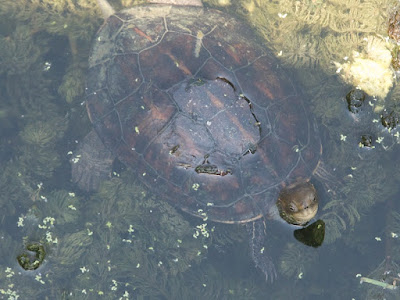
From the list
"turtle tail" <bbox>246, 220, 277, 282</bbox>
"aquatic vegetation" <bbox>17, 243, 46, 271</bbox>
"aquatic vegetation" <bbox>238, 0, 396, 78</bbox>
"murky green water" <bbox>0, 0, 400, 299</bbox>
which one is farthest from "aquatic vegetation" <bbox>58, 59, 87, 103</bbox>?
"turtle tail" <bbox>246, 220, 277, 282</bbox>

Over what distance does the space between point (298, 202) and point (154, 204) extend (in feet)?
4.96

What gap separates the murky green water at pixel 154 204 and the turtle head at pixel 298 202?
32 cm

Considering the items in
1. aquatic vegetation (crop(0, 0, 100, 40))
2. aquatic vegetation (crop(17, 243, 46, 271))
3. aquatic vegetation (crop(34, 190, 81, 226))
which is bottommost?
aquatic vegetation (crop(17, 243, 46, 271))

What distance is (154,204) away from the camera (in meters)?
4.29

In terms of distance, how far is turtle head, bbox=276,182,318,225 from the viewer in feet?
12.2

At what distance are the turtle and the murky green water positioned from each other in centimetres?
33

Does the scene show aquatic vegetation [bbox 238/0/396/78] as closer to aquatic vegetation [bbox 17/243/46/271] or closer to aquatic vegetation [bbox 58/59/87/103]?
aquatic vegetation [bbox 58/59/87/103]

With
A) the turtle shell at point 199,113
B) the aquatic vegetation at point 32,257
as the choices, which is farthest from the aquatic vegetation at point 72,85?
the aquatic vegetation at point 32,257

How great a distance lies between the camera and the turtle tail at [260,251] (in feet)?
13.8

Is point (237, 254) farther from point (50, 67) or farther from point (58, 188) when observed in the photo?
point (50, 67)

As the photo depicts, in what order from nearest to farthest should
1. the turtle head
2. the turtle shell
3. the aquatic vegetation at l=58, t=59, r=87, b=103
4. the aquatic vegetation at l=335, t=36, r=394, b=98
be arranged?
1. the turtle shell
2. the turtle head
3. the aquatic vegetation at l=335, t=36, r=394, b=98
4. the aquatic vegetation at l=58, t=59, r=87, b=103

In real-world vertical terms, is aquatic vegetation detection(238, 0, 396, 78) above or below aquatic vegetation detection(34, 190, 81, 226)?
above

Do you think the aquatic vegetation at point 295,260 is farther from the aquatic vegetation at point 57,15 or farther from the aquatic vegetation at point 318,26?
the aquatic vegetation at point 57,15

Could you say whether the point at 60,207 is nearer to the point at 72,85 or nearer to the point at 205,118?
the point at 72,85
